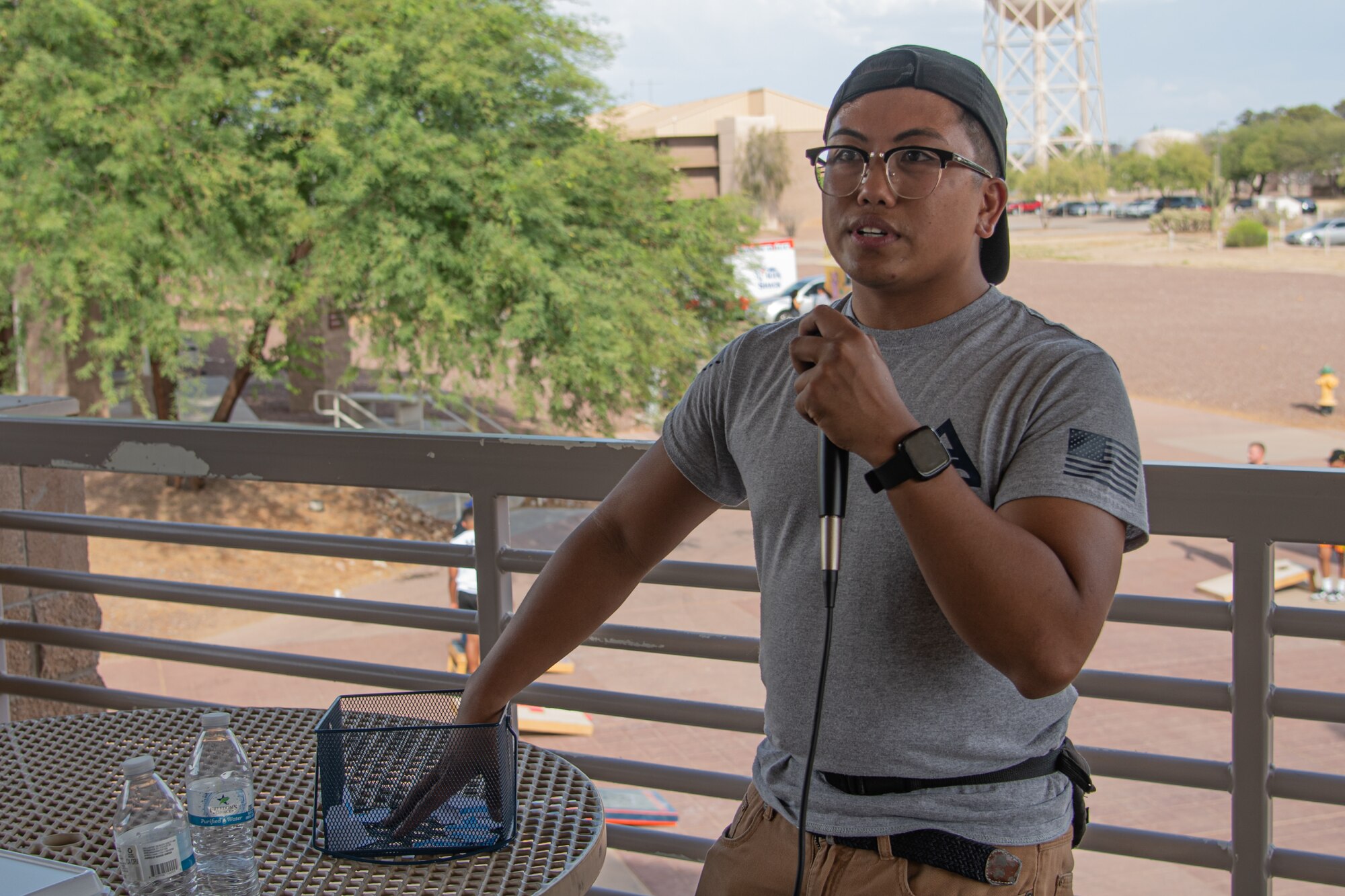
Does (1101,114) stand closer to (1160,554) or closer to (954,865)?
(1160,554)

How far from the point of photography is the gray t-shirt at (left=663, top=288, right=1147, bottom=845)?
1.22 metres

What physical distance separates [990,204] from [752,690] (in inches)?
319

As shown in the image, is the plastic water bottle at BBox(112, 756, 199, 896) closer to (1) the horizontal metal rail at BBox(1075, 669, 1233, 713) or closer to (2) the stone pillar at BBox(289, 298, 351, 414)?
(1) the horizontal metal rail at BBox(1075, 669, 1233, 713)

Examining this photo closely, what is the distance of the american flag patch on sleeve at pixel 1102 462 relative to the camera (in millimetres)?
1178

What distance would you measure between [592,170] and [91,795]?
569 inches

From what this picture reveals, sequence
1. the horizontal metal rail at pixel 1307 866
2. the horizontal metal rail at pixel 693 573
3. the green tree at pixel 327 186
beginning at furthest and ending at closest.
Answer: the green tree at pixel 327 186, the horizontal metal rail at pixel 693 573, the horizontal metal rail at pixel 1307 866

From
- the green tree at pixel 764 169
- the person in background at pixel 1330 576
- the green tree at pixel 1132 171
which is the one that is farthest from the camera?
the green tree at pixel 1132 171

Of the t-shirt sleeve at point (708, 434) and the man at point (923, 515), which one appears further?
the t-shirt sleeve at point (708, 434)

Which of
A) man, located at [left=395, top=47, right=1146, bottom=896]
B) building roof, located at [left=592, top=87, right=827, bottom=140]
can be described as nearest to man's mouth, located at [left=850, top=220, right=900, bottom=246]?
man, located at [left=395, top=47, right=1146, bottom=896]

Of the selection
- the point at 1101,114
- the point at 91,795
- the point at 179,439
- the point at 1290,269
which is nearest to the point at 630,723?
the point at 179,439

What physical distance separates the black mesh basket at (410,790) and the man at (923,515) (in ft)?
0.09

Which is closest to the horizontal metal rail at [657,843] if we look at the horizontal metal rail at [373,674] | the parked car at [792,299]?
the horizontal metal rail at [373,674]

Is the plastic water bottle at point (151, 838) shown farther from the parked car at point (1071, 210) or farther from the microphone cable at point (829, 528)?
the parked car at point (1071, 210)

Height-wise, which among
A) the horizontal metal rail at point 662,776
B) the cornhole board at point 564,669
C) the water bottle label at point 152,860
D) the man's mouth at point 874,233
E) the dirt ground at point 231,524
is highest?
the man's mouth at point 874,233
